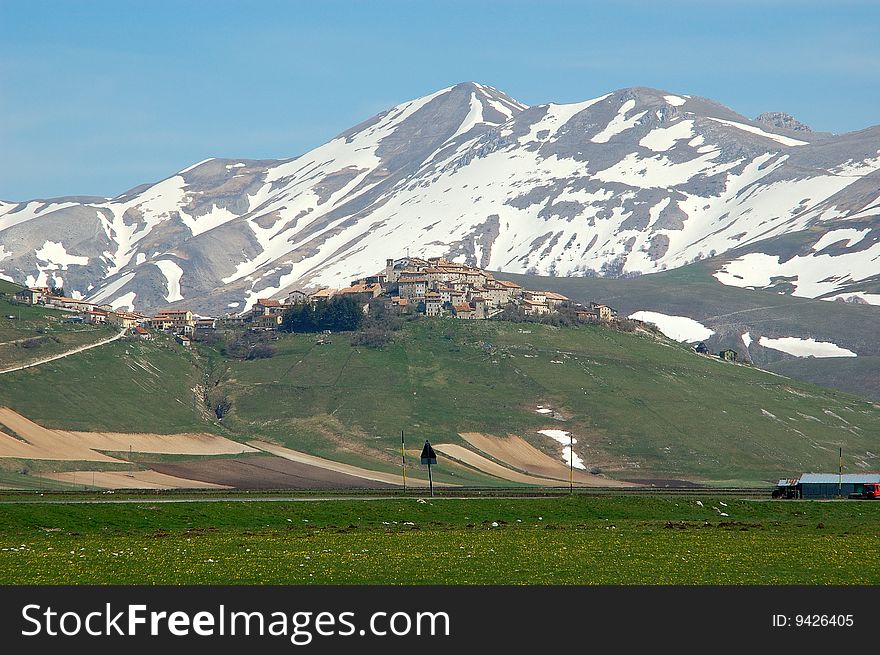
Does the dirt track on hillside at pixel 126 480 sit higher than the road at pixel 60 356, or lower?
lower

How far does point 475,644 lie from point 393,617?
6.11ft

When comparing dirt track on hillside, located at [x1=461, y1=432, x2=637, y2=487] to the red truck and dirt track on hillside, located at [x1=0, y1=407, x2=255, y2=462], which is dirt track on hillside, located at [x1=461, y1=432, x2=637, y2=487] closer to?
dirt track on hillside, located at [x1=0, y1=407, x2=255, y2=462]

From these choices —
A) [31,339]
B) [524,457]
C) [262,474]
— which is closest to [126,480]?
[262,474]

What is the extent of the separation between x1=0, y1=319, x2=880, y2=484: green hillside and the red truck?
72.0 metres

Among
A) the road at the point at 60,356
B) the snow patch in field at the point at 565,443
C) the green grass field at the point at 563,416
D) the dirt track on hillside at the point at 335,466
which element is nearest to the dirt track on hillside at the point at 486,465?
the green grass field at the point at 563,416

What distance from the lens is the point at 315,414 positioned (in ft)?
582

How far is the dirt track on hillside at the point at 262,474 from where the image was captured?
424 feet

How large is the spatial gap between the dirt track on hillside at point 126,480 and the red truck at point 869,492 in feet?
198

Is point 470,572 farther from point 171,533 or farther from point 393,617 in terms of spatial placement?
point 171,533

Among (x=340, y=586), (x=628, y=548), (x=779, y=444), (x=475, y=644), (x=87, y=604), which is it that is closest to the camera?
(x=475, y=644)

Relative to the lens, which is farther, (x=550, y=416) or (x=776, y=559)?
(x=550, y=416)

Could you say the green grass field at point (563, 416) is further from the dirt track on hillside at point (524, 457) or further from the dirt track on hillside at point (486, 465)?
the dirt track on hillside at point (486, 465)

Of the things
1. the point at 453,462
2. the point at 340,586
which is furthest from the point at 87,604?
the point at 453,462

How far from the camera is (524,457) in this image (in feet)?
539
